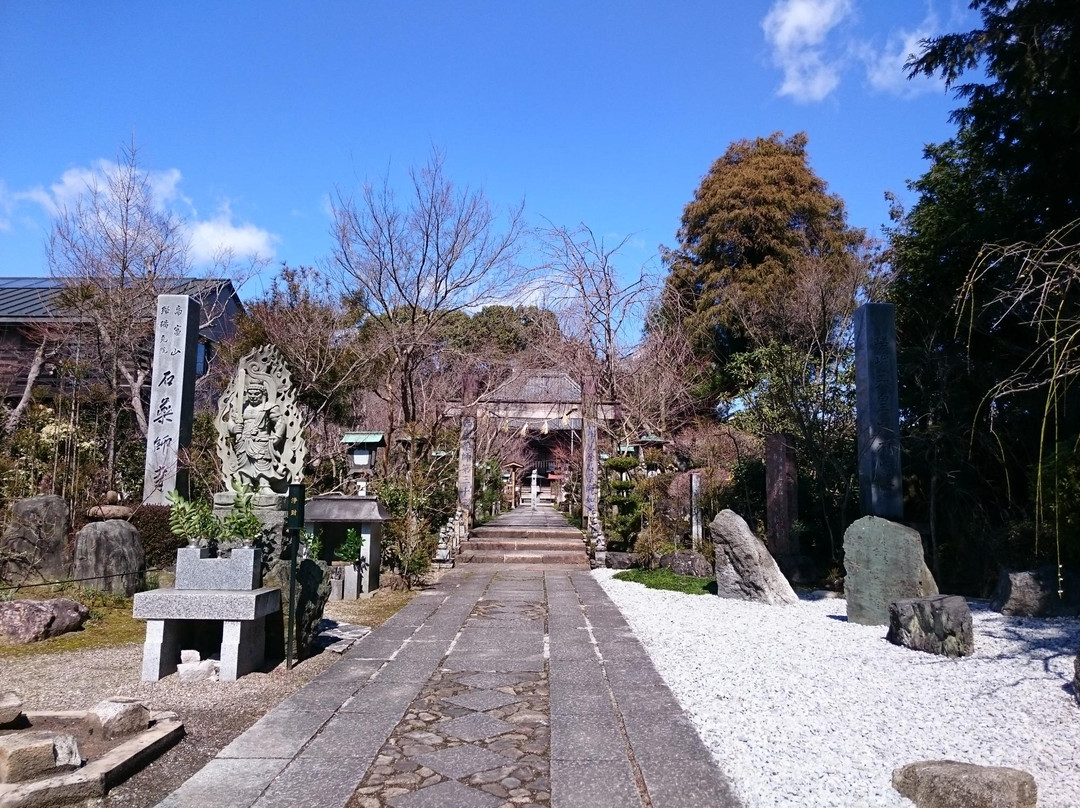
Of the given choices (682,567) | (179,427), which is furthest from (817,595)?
(179,427)

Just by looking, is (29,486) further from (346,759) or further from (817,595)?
(817,595)

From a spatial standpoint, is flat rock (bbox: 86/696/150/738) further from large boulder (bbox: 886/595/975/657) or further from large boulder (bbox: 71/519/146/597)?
large boulder (bbox: 886/595/975/657)

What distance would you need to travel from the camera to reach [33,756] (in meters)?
2.72

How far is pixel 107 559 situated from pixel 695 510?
7.88 meters

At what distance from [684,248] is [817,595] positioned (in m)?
13.5

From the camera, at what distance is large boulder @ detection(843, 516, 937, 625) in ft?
21.5

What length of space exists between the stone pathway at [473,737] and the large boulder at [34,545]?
4.29 m

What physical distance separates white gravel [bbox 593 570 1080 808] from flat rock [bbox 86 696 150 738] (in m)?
2.67

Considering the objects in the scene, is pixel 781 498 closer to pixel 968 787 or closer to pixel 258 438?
pixel 258 438

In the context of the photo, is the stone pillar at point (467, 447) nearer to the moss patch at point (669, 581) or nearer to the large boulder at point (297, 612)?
the moss patch at point (669, 581)

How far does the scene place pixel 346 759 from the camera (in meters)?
3.18

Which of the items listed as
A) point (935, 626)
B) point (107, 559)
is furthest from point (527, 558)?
Answer: point (935, 626)

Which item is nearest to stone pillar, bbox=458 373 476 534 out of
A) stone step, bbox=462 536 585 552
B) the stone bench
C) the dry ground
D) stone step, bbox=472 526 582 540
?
stone step, bbox=472 526 582 540

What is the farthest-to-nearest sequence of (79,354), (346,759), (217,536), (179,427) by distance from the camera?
(79,354) < (179,427) < (217,536) < (346,759)
